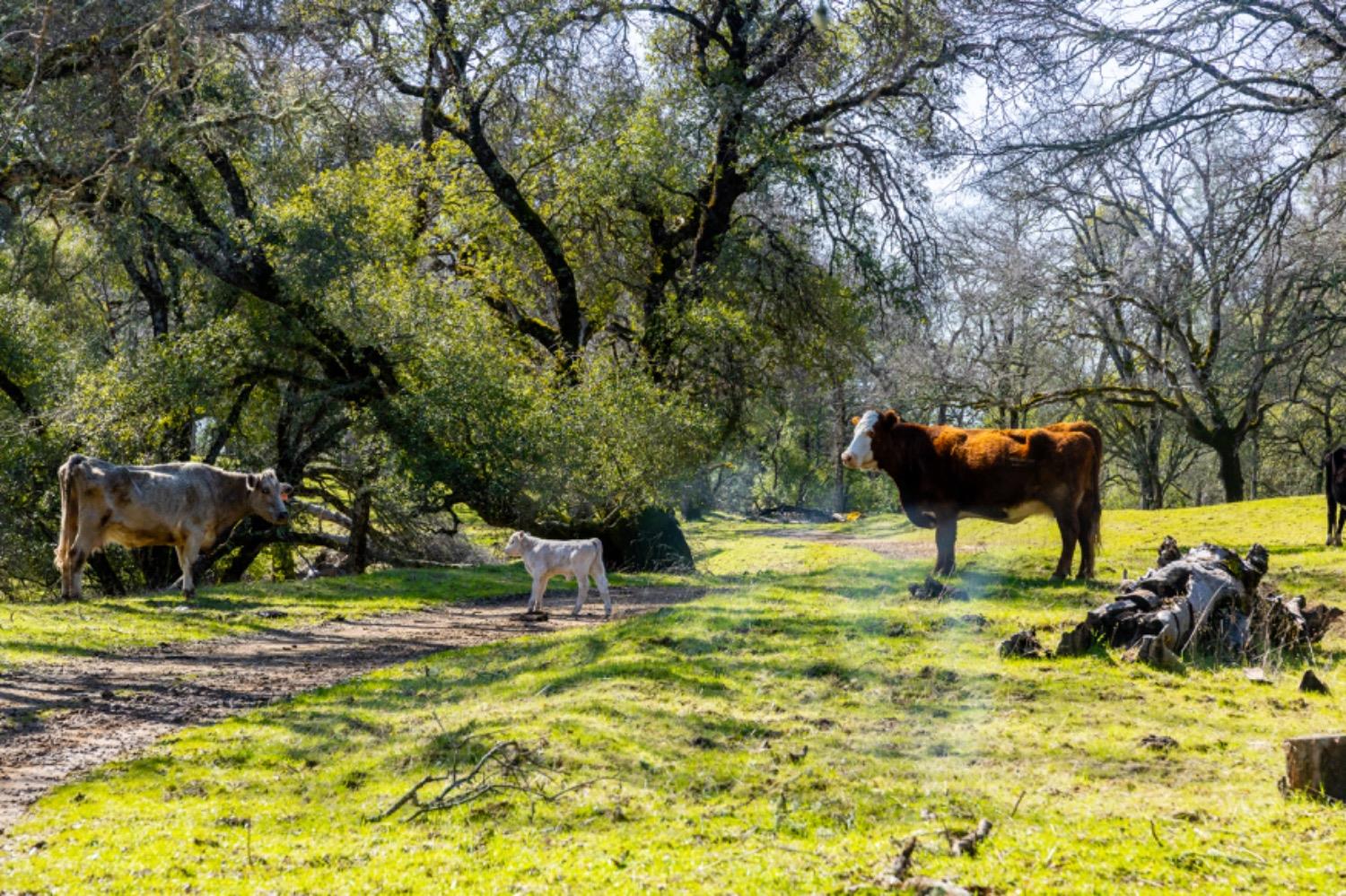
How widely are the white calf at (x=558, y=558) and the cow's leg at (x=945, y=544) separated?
15.8ft

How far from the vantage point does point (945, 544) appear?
15.8 meters

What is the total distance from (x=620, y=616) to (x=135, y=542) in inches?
325

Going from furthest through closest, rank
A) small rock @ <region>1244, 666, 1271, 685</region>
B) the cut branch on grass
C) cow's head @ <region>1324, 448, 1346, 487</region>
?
cow's head @ <region>1324, 448, 1346, 487</region> → small rock @ <region>1244, 666, 1271, 685</region> → the cut branch on grass

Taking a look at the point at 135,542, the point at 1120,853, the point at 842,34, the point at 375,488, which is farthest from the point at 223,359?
the point at 1120,853

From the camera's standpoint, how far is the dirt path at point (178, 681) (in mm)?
8953

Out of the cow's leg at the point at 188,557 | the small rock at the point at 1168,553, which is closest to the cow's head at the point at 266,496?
the cow's leg at the point at 188,557

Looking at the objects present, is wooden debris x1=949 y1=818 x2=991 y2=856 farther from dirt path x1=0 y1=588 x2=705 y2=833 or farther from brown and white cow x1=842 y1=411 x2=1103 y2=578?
brown and white cow x1=842 y1=411 x2=1103 y2=578

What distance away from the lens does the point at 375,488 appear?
23.0 metres

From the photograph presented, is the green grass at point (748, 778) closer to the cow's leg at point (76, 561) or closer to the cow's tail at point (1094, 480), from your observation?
the cow's tail at point (1094, 480)

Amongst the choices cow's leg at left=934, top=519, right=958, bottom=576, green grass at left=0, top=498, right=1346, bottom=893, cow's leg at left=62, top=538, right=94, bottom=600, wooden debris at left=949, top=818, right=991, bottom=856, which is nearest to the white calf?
green grass at left=0, top=498, right=1346, bottom=893

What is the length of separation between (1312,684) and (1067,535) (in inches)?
220

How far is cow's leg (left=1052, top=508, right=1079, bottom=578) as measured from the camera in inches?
592

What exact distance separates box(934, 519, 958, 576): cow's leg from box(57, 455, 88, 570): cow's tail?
12.8 meters

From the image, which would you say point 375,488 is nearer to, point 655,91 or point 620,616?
point 620,616
